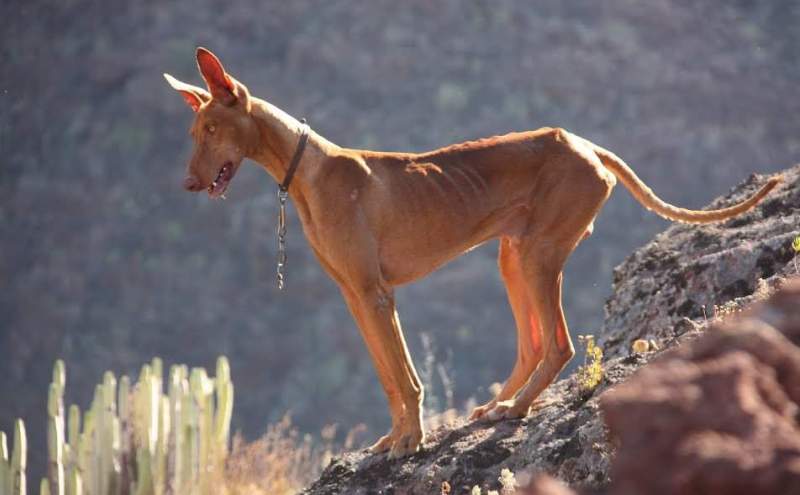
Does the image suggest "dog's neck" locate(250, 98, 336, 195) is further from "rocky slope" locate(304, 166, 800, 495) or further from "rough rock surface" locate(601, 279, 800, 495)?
"rough rock surface" locate(601, 279, 800, 495)

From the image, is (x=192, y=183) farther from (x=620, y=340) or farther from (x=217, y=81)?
(x=620, y=340)

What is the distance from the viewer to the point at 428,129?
20.4 metres

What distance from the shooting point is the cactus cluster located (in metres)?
9.90

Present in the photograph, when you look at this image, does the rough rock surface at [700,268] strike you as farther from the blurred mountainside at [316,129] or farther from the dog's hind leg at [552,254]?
the blurred mountainside at [316,129]

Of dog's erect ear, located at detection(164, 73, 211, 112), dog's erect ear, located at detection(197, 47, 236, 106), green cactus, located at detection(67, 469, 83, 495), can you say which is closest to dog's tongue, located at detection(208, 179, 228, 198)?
dog's erect ear, located at detection(197, 47, 236, 106)

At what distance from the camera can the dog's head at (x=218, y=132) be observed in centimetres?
626

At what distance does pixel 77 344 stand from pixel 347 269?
43.9ft

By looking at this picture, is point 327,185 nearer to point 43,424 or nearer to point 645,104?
point 43,424

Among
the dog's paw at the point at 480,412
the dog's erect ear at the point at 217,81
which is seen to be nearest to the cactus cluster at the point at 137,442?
the dog's paw at the point at 480,412

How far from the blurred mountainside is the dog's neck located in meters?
11.6

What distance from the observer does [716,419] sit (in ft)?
7.49

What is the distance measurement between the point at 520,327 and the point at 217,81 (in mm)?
1875

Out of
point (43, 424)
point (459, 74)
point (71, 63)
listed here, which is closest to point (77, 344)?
point (43, 424)

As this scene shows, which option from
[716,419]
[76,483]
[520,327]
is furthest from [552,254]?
[76,483]
